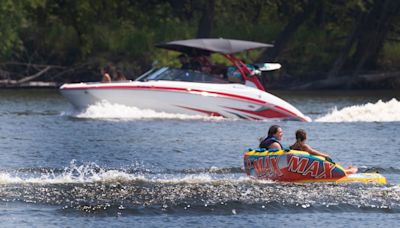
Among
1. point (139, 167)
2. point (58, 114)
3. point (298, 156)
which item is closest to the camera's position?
point (298, 156)

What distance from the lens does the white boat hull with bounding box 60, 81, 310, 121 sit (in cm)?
3547

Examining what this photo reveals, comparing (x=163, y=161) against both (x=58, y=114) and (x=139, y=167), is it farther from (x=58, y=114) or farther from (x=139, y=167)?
(x=58, y=114)

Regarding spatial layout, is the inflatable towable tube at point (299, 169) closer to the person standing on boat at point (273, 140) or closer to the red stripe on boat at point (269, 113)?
the person standing on boat at point (273, 140)

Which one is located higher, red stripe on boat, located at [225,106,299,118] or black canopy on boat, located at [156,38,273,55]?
black canopy on boat, located at [156,38,273,55]

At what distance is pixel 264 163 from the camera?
21.5 metres

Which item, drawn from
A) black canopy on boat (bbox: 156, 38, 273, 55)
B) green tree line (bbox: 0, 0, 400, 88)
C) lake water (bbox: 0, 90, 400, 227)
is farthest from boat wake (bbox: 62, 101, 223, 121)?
green tree line (bbox: 0, 0, 400, 88)

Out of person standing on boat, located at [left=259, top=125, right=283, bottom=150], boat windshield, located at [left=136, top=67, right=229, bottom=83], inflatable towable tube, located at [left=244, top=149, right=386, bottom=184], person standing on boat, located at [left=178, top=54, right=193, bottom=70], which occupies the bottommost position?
inflatable towable tube, located at [left=244, top=149, right=386, bottom=184]

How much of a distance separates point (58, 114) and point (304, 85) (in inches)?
811

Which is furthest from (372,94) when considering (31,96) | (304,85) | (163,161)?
(163,161)

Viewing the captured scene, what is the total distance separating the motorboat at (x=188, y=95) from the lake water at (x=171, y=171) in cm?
36

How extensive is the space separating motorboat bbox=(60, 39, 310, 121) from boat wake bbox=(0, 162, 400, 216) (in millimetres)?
12851

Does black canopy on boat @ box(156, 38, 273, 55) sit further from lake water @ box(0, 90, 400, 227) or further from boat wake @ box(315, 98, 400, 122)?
boat wake @ box(315, 98, 400, 122)

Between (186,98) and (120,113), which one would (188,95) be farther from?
(120,113)

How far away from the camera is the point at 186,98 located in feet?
117
